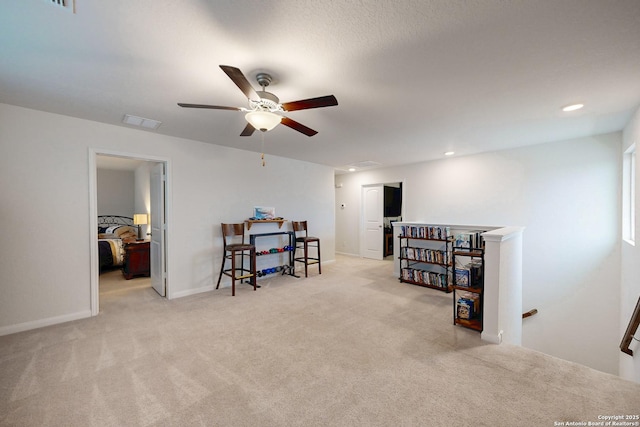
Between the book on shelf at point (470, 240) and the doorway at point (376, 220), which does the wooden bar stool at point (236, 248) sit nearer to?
the book on shelf at point (470, 240)

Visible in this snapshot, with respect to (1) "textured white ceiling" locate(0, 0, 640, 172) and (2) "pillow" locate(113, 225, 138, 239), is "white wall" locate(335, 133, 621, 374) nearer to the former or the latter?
(1) "textured white ceiling" locate(0, 0, 640, 172)

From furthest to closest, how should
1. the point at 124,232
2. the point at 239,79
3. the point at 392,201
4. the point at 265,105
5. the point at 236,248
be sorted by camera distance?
the point at 392,201
the point at 124,232
the point at 236,248
the point at 265,105
the point at 239,79

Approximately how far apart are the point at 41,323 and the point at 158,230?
159 cm

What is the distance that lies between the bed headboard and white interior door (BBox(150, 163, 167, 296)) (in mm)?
4196

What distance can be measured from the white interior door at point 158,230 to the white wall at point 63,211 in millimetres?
171

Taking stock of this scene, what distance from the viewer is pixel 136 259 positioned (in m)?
4.72

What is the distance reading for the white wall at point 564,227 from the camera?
3.52 m

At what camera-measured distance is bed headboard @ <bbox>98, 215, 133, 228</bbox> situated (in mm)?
6898

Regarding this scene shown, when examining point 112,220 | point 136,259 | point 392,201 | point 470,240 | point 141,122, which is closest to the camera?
point 141,122

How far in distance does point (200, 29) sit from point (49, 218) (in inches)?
116

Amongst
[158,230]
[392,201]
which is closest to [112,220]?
[158,230]

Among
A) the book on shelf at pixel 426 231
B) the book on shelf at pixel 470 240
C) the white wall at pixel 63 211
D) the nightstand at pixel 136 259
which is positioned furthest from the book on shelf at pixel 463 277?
the nightstand at pixel 136 259

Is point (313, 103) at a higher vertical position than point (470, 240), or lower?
higher

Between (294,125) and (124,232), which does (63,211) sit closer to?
(294,125)
